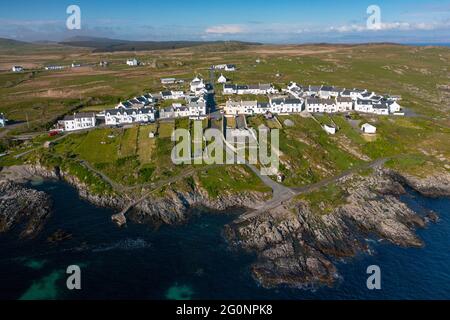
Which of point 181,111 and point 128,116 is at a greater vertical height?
point 181,111

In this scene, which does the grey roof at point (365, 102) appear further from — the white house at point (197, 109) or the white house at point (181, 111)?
the white house at point (181, 111)

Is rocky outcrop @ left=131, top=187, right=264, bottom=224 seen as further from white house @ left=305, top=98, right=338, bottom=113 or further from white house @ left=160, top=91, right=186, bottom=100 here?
white house @ left=160, top=91, right=186, bottom=100

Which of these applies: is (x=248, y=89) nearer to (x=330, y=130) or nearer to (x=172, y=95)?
(x=172, y=95)

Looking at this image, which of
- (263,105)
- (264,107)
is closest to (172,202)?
(264,107)

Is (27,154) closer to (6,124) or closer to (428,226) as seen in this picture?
(6,124)
